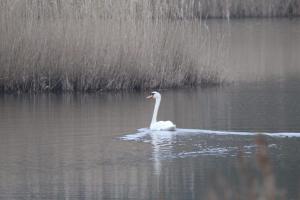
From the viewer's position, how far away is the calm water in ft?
29.6

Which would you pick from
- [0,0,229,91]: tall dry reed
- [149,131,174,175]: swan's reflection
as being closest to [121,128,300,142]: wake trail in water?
[149,131,174,175]: swan's reflection

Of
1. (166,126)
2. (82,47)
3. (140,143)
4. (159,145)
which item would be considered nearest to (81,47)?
(82,47)

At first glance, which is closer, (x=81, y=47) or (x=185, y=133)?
(x=185, y=133)

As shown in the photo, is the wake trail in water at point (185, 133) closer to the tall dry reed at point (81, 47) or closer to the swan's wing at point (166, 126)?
the swan's wing at point (166, 126)

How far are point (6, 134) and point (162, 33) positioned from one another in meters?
5.82

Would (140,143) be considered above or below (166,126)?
below

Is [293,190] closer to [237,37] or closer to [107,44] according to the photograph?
[107,44]

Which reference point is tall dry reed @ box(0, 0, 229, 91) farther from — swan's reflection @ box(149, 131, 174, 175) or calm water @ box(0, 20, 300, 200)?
swan's reflection @ box(149, 131, 174, 175)

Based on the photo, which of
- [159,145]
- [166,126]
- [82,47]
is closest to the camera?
[159,145]

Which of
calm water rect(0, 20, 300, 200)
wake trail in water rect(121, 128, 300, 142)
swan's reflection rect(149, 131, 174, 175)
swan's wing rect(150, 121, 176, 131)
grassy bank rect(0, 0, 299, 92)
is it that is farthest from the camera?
grassy bank rect(0, 0, 299, 92)

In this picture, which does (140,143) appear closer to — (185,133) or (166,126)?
(166,126)

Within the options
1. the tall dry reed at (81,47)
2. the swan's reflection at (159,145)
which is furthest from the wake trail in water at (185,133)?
the tall dry reed at (81,47)

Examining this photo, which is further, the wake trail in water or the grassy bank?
the grassy bank

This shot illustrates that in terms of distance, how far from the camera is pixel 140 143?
11.7 metres
